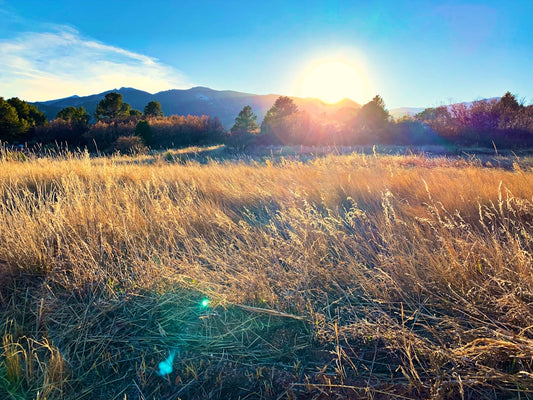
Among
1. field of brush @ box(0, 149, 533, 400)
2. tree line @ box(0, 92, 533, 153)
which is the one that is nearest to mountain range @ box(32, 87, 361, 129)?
tree line @ box(0, 92, 533, 153)

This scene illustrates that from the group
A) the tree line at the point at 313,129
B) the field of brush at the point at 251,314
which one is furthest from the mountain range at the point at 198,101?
the field of brush at the point at 251,314

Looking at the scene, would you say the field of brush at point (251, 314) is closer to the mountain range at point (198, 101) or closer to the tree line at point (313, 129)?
the tree line at point (313, 129)

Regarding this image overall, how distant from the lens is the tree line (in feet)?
66.4

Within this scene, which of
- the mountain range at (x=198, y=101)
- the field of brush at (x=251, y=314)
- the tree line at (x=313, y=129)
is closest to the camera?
the field of brush at (x=251, y=314)

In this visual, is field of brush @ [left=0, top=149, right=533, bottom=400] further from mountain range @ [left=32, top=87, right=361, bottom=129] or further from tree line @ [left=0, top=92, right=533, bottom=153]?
mountain range @ [left=32, top=87, right=361, bottom=129]

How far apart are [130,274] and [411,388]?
6.25 ft

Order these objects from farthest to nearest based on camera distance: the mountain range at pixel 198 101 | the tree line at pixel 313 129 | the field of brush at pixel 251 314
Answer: the mountain range at pixel 198 101, the tree line at pixel 313 129, the field of brush at pixel 251 314

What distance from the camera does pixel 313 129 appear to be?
24.3m

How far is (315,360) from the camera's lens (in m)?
1.51

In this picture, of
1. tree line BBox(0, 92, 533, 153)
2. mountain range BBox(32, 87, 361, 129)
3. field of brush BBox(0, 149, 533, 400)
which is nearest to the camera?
field of brush BBox(0, 149, 533, 400)

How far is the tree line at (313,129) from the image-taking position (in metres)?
20.2

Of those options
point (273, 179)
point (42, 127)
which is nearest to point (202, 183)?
point (273, 179)

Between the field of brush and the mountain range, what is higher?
the mountain range

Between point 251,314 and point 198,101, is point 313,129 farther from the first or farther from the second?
point 198,101
